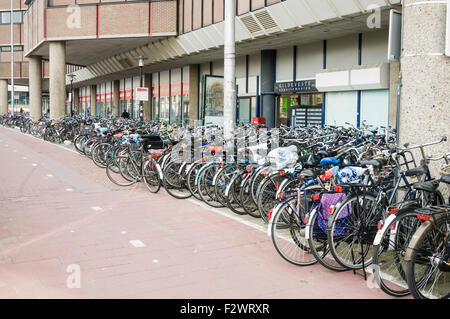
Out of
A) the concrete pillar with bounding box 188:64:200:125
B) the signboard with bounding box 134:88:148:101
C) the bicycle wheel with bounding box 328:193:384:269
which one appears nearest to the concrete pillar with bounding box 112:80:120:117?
the concrete pillar with bounding box 188:64:200:125

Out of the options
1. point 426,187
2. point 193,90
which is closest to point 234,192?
point 426,187

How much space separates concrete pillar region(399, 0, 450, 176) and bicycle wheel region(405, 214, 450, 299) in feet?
4.64

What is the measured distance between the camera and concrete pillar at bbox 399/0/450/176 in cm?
482

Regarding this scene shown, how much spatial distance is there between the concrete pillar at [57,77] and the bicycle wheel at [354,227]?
22282mm

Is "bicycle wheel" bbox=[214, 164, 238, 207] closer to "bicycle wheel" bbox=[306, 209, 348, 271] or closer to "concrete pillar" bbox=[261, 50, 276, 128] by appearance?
"bicycle wheel" bbox=[306, 209, 348, 271]

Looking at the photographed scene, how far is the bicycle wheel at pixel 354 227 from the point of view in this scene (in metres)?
4.40

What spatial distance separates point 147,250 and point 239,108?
710 inches

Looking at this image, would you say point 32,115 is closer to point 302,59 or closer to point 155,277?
point 302,59

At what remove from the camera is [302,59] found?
1819 cm

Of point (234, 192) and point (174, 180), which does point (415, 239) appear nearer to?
point (234, 192)
